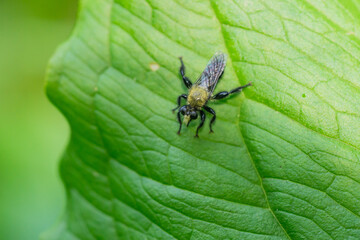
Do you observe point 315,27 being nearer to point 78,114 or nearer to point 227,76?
point 227,76

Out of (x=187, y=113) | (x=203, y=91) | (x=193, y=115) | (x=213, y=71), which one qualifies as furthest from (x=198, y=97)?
(x=213, y=71)

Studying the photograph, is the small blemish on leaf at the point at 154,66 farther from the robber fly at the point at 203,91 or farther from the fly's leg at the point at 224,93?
the fly's leg at the point at 224,93

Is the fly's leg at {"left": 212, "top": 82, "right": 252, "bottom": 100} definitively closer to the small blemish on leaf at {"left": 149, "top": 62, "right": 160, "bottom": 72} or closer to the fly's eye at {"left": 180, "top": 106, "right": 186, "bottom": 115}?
the fly's eye at {"left": 180, "top": 106, "right": 186, "bottom": 115}

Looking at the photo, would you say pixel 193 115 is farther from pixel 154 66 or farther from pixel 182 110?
pixel 154 66

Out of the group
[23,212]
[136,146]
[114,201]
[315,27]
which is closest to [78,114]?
[136,146]

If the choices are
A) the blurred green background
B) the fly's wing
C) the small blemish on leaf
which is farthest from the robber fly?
the blurred green background

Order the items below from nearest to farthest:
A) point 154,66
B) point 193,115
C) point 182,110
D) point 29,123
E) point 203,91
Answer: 1. point 154,66
2. point 182,110
3. point 193,115
4. point 203,91
5. point 29,123

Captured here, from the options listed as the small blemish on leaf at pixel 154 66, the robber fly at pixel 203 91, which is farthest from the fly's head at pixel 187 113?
the small blemish on leaf at pixel 154 66
